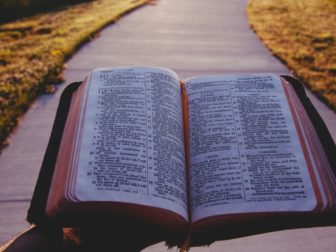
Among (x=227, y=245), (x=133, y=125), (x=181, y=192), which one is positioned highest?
(x=133, y=125)

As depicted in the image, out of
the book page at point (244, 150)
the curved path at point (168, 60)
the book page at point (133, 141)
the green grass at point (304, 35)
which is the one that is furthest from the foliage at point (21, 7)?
the book page at point (244, 150)

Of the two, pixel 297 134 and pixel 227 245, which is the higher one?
pixel 297 134

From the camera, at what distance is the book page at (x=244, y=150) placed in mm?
917

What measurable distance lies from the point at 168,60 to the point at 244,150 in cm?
217

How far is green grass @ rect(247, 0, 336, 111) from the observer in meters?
2.89

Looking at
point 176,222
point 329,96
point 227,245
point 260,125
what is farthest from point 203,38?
point 176,222

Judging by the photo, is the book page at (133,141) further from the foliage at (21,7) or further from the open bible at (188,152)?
the foliage at (21,7)

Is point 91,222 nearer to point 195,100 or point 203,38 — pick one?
point 195,100

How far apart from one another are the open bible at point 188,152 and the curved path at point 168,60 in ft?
2.06

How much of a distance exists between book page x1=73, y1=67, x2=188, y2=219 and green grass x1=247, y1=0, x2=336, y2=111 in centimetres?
171

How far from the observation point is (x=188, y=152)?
109 centimetres

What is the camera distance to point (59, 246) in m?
0.95

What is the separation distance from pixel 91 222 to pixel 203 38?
9.75 feet

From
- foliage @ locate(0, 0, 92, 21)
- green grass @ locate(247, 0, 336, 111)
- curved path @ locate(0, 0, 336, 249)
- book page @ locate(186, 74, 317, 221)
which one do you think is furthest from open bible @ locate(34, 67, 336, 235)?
foliage @ locate(0, 0, 92, 21)
